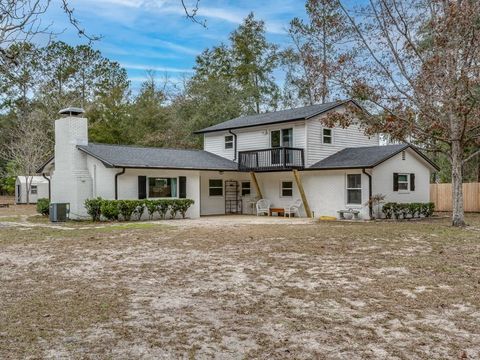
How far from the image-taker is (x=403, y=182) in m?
22.0

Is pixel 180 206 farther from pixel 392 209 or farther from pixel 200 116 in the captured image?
pixel 200 116

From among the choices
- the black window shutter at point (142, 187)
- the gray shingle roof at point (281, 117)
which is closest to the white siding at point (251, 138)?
the gray shingle roof at point (281, 117)

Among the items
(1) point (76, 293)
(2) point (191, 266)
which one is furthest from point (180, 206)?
(1) point (76, 293)

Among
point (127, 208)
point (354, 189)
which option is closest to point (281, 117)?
point (354, 189)

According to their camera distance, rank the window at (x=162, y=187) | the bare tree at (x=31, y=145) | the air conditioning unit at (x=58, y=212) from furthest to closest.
A: the bare tree at (x=31, y=145) < the window at (x=162, y=187) < the air conditioning unit at (x=58, y=212)

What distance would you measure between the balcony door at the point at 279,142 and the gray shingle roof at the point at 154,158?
7.73 ft

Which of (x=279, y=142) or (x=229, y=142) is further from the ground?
(x=229, y=142)

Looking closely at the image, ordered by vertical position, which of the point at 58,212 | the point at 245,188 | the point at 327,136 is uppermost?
the point at 327,136

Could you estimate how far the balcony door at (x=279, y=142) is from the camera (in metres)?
21.8

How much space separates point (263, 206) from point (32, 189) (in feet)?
69.0

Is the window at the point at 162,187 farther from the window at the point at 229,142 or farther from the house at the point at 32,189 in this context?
the house at the point at 32,189

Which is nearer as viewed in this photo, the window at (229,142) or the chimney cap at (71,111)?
the chimney cap at (71,111)

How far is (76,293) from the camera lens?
6688 millimetres

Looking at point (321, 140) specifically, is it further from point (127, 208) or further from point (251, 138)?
point (127, 208)
